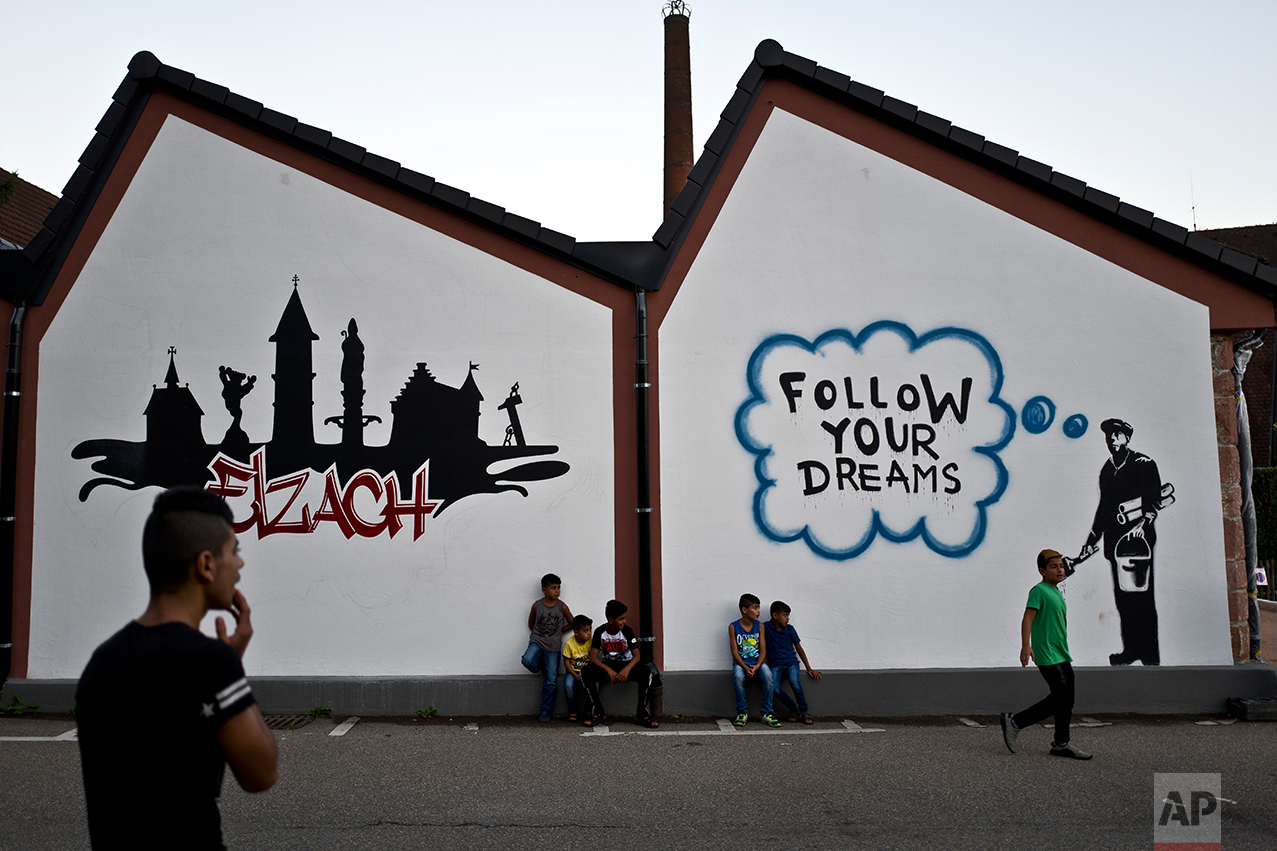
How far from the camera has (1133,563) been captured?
342 inches

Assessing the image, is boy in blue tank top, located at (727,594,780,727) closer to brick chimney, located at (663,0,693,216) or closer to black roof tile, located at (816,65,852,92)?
black roof tile, located at (816,65,852,92)

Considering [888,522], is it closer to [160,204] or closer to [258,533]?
[258,533]

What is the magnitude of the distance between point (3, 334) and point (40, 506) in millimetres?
1707

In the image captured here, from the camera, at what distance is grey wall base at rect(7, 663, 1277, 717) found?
27.8 ft

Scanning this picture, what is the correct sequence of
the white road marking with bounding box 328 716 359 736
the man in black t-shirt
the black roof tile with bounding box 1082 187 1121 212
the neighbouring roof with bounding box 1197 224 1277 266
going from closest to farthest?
the man in black t-shirt
the white road marking with bounding box 328 716 359 736
the black roof tile with bounding box 1082 187 1121 212
the neighbouring roof with bounding box 1197 224 1277 266

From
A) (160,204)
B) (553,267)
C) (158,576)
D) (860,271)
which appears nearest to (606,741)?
(553,267)

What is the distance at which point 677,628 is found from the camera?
8.62 metres

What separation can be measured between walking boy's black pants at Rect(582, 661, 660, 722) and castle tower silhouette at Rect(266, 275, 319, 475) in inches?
132

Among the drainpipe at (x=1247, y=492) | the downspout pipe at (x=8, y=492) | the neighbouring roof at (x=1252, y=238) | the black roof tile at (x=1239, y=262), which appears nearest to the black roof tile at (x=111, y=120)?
the downspout pipe at (x=8, y=492)

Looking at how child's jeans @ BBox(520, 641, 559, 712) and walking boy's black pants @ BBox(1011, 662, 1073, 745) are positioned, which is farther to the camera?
child's jeans @ BBox(520, 641, 559, 712)

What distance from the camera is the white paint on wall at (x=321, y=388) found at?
8633 millimetres

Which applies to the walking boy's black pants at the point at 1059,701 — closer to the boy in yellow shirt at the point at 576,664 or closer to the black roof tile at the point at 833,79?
the boy in yellow shirt at the point at 576,664

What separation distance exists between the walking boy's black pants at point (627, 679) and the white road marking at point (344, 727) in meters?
2.07

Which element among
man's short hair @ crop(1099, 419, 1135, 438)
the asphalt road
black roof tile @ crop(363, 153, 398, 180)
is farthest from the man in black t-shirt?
man's short hair @ crop(1099, 419, 1135, 438)
